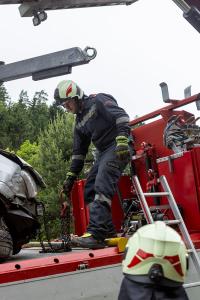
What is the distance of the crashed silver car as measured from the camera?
4.63 meters

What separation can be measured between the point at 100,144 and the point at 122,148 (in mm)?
651

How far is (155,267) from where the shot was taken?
2.88m

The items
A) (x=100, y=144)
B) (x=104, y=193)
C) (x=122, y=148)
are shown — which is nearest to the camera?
(x=122, y=148)

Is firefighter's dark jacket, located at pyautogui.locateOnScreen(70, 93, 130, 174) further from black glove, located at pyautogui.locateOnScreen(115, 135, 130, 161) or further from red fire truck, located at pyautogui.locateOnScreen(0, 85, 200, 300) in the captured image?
red fire truck, located at pyautogui.locateOnScreen(0, 85, 200, 300)

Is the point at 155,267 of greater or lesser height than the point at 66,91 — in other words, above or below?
below

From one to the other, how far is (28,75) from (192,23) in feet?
6.51

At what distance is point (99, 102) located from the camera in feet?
18.3

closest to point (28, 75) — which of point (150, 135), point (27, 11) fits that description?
point (27, 11)

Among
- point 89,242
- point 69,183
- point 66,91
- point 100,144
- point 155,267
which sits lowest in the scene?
point 155,267

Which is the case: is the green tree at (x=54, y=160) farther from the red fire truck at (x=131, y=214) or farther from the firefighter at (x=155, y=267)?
the firefighter at (x=155, y=267)

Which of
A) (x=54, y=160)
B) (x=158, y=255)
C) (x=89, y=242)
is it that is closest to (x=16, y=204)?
(x=89, y=242)

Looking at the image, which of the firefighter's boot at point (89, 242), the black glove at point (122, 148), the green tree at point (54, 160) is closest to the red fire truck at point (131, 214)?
the firefighter's boot at point (89, 242)

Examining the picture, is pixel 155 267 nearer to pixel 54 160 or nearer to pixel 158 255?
pixel 158 255

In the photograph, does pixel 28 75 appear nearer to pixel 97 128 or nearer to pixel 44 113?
pixel 97 128
